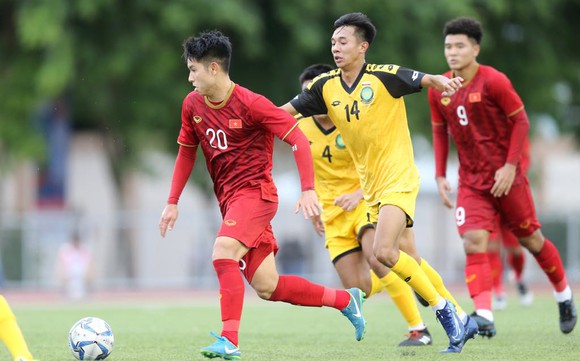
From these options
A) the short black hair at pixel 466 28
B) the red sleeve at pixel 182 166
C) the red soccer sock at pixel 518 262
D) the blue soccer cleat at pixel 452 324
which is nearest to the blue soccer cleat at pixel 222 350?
the red sleeve at pixel 182 166

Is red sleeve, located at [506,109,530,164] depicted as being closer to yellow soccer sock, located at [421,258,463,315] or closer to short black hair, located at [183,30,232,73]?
yellow soccer sock, located at [421,258,463,315]

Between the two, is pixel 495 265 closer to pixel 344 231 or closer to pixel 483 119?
pixel 483 119

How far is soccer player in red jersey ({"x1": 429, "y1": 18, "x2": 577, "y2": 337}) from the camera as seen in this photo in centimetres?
1002

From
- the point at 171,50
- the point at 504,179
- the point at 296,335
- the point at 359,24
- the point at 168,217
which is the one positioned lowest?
the point at 296,335

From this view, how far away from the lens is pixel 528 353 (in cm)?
865

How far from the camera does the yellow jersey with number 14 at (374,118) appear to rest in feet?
29.3

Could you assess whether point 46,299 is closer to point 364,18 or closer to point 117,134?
point 117,134

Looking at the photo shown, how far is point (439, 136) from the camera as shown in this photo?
10.6 metres

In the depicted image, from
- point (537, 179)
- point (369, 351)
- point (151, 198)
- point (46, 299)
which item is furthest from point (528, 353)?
point (151, 198)

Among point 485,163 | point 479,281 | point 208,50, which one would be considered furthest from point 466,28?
point 208,50

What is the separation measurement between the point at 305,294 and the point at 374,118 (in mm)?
1433

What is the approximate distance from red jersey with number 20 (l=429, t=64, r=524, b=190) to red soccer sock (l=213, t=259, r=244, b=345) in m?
2.79

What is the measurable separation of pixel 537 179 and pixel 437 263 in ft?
11.4

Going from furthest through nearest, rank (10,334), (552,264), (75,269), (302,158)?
1. (75,269)
2. (552,264)
3. (302,158)
4. (10,334)
